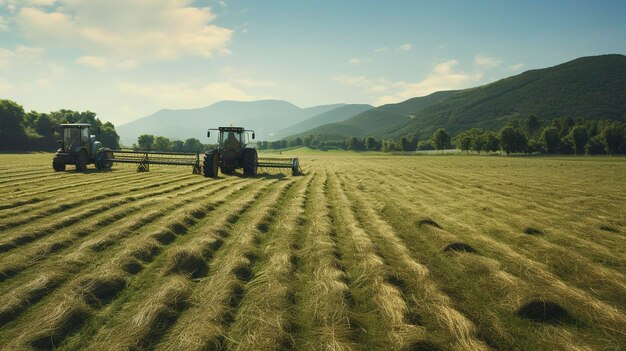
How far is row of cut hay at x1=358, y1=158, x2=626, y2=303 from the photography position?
5.43 meters

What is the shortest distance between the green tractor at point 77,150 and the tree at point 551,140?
90038mm

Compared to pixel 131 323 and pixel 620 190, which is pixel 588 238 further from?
pixel 620 190

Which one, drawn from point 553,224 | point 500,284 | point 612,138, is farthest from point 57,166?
point 612,138

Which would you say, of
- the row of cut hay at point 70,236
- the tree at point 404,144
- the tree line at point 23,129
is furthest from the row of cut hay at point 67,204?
the tree at point 404,144

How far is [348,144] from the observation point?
5866 inches

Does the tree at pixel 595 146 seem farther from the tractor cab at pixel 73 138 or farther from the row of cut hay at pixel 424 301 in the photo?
the tractor cab at pixel 73 138

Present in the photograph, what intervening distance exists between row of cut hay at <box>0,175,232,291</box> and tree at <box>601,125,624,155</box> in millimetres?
91025

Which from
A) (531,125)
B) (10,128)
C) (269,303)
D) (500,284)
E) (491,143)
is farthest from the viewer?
(531,125)

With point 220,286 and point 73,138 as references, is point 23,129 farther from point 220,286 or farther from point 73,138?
point 220,286

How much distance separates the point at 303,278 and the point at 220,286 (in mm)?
1281

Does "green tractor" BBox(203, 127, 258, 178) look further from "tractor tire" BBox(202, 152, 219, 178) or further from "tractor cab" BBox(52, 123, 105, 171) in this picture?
"tractor cab" BBox(52, 123, 105, 171)

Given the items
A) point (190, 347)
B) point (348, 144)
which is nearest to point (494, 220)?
point (190, 347)

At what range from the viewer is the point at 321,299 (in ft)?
15.7

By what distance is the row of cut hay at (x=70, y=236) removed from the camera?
5844mm
